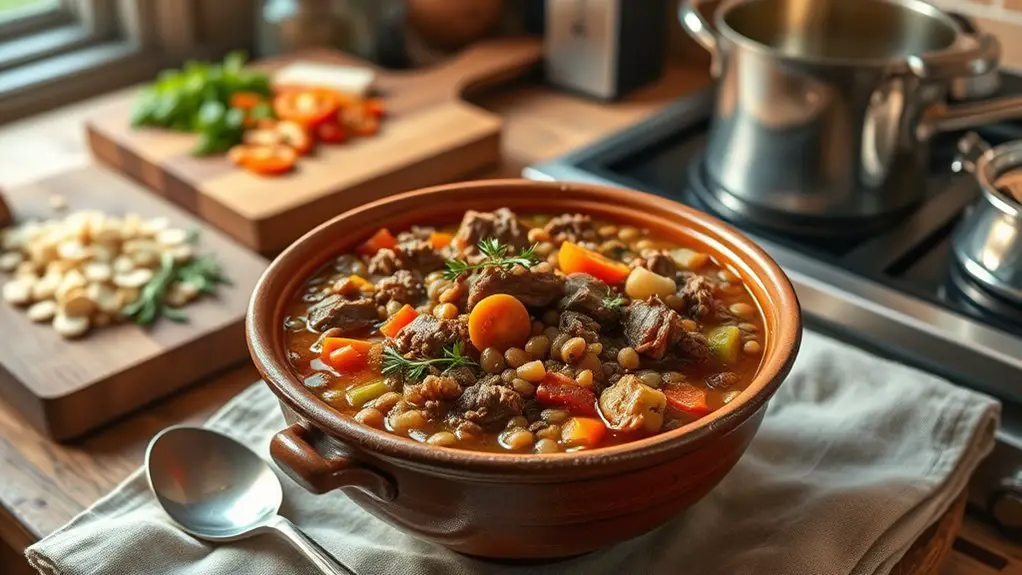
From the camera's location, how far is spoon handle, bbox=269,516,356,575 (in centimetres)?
104

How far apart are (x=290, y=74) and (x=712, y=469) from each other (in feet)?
4.12

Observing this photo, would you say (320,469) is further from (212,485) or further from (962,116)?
(962,116)

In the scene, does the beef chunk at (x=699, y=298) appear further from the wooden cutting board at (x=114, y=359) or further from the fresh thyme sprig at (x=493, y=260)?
the wooden cutting board at (x=114, y=359)

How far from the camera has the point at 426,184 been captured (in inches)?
70.4

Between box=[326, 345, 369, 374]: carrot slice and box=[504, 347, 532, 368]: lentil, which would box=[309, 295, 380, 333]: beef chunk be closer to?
box=[326, 345, 369, 374]: carrot slice

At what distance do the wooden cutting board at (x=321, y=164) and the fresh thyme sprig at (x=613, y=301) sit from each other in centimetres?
65

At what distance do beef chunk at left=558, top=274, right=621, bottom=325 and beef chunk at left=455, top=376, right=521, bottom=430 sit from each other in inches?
4.9

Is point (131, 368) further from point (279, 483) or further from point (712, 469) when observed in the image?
point (712, 469)

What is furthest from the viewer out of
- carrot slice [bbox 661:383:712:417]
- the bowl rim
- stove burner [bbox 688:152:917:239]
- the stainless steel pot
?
stove burner [bbox 688:152:917:239]

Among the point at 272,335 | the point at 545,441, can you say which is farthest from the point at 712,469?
the point at 272,335

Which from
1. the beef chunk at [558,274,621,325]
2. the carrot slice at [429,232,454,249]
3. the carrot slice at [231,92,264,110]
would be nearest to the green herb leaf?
the beef chunk at [558,274,621,325]

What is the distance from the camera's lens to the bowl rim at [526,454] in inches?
34.6

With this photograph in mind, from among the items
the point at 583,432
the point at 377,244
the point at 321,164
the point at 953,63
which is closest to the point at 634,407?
the point at 583,432

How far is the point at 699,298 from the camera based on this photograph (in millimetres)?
1104
